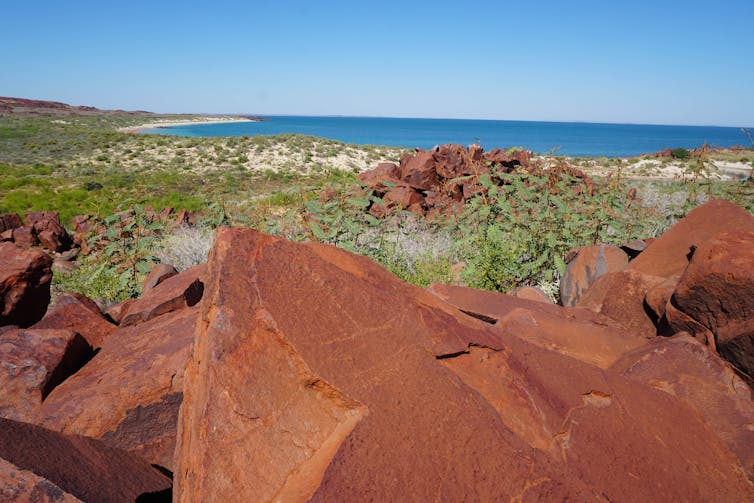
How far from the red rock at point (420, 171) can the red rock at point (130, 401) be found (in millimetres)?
8883

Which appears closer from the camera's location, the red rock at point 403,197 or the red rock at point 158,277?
the red rock at point 158,277

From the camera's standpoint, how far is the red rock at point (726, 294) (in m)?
2.82

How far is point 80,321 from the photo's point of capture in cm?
348

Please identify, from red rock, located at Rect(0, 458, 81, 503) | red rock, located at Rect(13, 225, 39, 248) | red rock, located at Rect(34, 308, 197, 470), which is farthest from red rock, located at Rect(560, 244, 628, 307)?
red rock, located at Rect(13, 225, 39, 248)

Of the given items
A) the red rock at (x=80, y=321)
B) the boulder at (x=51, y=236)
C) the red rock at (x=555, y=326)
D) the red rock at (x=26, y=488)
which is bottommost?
the boulder at (x=51, y=236)

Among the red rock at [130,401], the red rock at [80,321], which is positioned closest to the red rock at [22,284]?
the red rock at [80,321]

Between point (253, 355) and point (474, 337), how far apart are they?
994 millimetres

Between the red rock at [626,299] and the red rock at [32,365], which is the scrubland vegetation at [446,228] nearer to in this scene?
the red rock at [626,299]

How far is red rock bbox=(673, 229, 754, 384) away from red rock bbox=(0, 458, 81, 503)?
327cm

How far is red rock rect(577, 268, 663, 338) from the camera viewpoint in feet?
12.3

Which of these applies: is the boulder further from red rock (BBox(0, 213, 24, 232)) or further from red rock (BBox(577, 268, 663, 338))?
red rock (BBox(577, 268, 663, 338))

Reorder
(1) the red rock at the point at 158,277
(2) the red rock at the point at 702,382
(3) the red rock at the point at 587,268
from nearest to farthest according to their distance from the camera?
(2) the red rock at the point at 702,382 → (3) the red rock at the point at 587,268 → (1) the red rock at the point at 158,277

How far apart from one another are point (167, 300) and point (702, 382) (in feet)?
11.0

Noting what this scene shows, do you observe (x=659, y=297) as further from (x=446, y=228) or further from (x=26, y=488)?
(x=446, y=228)
